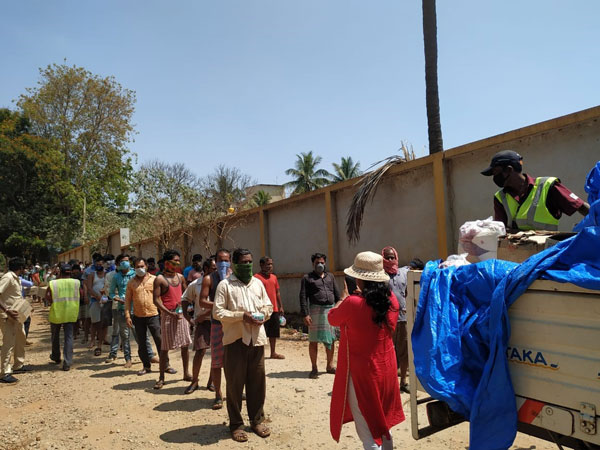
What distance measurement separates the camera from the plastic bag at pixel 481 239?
8.81 feet

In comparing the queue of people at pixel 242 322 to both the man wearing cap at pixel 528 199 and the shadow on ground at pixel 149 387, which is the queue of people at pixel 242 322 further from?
the man wearing cap at pixel 528 199

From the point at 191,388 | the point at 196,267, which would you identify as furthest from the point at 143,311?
the point at 196,267

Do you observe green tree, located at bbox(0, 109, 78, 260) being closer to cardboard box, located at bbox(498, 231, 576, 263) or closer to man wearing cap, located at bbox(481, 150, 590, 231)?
man wearing cap, located at bbox(481, 150, 590, 231)

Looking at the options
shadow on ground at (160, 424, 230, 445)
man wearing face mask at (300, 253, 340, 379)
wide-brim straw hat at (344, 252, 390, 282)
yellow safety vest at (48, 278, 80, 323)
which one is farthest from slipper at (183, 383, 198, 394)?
wide-brim straw hat at (344, 252, 390, 282)

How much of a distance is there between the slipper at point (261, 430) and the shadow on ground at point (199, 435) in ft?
0.98

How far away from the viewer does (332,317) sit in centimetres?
371

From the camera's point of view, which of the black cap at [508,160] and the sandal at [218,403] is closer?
the black cap at [508,160]

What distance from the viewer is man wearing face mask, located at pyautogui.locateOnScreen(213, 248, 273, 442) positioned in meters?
4.69

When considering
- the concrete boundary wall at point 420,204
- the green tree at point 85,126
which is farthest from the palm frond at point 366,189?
the green tree at point 85,126

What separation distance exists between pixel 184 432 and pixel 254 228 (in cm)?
1008

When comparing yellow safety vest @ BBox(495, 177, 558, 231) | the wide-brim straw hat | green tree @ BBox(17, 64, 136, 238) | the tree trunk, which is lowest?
the wide-brim straw hat

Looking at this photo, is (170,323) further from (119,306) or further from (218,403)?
(119,306)

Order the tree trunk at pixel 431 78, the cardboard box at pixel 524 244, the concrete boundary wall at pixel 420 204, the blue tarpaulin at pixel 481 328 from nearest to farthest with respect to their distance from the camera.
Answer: the blue tarpaulin at pixel 481 328 → the cardboard box at pixel 524 244 → the concrete boundary wall at pixel 420 204 → the tree trunk at pixel 431 78

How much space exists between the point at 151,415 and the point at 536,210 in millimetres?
4858
